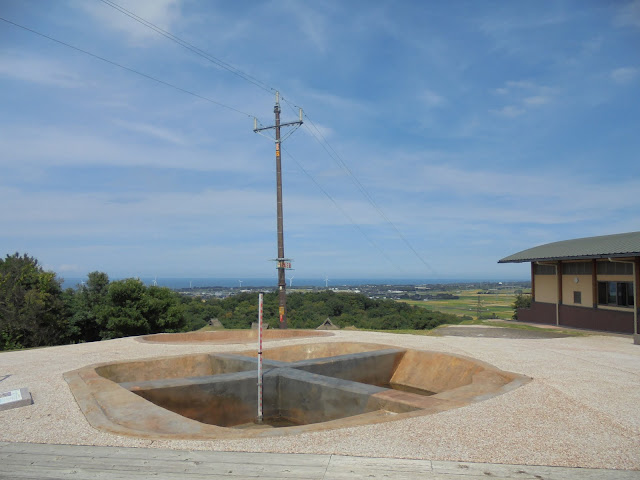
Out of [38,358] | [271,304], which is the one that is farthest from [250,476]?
[271,304]

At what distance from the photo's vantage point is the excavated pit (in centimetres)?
668

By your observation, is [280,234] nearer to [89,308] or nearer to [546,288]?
[546,288]

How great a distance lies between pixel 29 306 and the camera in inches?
1163

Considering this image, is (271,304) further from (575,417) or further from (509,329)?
(575,417)

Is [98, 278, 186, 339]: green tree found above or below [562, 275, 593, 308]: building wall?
below

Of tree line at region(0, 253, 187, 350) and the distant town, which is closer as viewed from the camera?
tree line at region(0, 253, 187, 350)

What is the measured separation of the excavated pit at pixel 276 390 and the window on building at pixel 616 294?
11.8 m

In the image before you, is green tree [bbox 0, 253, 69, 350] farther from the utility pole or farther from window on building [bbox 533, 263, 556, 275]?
window on building [bbox 533, 263, 556, 275]

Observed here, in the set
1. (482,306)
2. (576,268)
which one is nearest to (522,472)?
(576,268)

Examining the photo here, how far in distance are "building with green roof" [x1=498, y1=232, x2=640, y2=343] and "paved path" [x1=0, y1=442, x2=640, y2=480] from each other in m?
14.0

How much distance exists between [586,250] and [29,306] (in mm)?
31499

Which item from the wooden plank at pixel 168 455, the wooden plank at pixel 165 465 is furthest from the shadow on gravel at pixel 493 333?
the wooden plank at pixel 165 465

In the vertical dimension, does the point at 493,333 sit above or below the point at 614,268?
below

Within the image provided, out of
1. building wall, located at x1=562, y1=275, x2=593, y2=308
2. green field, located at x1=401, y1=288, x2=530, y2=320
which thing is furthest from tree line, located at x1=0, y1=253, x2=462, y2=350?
green field, located at x1=401, y1=288, x2=530, y2=320
